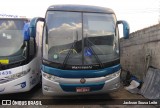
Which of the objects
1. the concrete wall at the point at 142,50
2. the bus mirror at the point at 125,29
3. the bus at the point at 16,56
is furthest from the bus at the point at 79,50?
the concrete wall at the point at 142,50

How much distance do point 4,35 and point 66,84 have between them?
2.95 metres

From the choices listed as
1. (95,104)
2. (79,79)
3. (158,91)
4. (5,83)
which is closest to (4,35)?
(5,83)

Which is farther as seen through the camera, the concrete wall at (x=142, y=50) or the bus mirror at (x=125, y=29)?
the concrete wall at (x=142, y=50)

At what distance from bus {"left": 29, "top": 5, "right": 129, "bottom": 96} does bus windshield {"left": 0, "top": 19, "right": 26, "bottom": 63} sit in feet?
2.85

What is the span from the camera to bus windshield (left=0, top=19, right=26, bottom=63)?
Result: 967 centimetres

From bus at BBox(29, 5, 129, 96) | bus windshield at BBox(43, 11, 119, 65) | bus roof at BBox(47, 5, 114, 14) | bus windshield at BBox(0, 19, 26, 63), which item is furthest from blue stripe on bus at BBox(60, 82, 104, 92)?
bus roof at BBox(47, 5, 114, 14)

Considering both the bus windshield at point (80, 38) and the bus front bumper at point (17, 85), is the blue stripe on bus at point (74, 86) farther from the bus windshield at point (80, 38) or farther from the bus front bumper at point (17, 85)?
the bus front bumper at point (17, 85)

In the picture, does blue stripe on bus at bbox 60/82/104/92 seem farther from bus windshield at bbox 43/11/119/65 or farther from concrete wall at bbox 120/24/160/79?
concrete wall at bbox 120/24/160/79

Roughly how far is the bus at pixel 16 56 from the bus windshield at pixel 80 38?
93cm

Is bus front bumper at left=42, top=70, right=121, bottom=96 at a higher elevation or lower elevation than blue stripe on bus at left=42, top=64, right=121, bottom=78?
lower

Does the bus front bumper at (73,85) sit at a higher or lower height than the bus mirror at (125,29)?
lower

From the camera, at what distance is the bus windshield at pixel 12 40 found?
31.7 feet

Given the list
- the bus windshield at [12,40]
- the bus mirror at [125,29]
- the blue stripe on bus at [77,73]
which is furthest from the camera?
the bus mirror at [125,29]

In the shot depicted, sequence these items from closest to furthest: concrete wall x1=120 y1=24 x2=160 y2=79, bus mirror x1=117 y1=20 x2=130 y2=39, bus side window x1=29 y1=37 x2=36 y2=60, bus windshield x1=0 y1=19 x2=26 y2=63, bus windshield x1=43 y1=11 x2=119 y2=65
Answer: bus windshield x1=43 y1=11 x2=119 y2=65 → bus windshield x1=0 y1=19 x2=26 y2=63 → bus mirror x1=117 y1=20 x2=130 y2=39 → bus side window x1=29 y1=37 x2=36 y2=60 → concrete wall x1=120 y1=24 x2=160 y2=79
